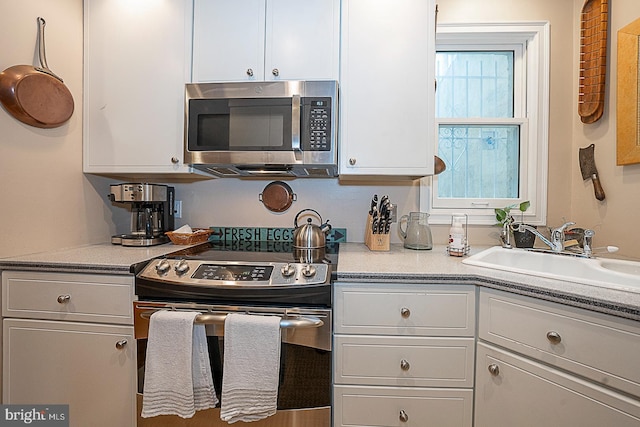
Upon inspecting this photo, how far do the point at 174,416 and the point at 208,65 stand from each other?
63.4 inches

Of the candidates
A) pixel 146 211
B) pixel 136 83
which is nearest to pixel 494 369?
pixel 146 211

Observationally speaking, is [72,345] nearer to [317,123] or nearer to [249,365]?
[249,365]

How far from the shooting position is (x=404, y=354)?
1.19 m

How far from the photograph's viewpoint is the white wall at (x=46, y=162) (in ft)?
4.36

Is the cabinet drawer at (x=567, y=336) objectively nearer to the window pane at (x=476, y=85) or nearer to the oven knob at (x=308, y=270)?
the oven knob at (x=308, y=270)

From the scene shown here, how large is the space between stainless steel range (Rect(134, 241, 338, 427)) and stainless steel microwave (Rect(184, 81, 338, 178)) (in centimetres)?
56

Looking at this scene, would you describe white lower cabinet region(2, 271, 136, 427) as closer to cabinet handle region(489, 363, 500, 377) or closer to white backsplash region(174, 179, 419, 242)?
white backsplash region(174, 179, 419, 242)

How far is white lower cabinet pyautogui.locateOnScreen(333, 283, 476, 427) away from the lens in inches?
46.6

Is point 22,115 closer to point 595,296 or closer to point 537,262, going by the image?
point 595,296

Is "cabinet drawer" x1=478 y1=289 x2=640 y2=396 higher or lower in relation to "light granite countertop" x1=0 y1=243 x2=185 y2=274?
lower

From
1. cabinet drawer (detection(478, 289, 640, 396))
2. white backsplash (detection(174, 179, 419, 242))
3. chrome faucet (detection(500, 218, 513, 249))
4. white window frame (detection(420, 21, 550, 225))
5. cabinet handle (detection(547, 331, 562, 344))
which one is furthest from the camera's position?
white backsplash (detection(174, 179, 419, 242))

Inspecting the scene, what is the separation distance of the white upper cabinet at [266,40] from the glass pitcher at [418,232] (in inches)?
35.2

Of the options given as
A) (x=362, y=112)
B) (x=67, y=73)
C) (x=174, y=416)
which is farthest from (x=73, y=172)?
(x=362, y=112)

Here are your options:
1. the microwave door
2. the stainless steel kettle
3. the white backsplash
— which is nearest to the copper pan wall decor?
the white backsplash
